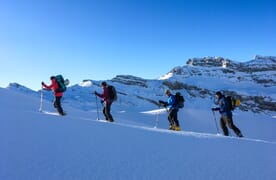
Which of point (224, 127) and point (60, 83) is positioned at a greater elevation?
point (60, 83)

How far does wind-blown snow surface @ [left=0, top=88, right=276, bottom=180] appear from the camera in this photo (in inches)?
158

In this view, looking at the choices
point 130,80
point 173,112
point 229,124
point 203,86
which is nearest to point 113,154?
point 229,124

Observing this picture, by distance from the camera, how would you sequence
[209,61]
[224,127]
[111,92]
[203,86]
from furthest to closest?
[209,61], [203,86], [111,92], [224,127]

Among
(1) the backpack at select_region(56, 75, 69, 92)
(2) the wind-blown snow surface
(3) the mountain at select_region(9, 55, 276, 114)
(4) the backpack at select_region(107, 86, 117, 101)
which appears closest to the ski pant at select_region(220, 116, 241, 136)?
(2) the wind-blown snow surface

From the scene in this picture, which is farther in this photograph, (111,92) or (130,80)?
(130,80)

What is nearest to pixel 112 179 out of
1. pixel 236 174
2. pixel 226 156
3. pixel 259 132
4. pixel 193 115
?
pixel 236 174

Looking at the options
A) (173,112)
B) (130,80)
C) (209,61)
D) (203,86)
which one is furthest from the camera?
(209,61)

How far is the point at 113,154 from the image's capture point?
4961mm

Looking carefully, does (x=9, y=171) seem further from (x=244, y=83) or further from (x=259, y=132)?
(x=244, y=83)

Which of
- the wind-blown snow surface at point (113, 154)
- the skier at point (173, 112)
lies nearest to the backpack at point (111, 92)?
the skier at point (173, 112)

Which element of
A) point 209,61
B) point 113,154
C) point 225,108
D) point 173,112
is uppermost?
point 209,61

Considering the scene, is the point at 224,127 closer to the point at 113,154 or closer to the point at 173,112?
the point at 173,112

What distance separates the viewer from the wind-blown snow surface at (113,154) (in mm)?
4008

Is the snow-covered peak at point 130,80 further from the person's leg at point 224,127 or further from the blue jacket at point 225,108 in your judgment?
the blue jacket at point 225,108
